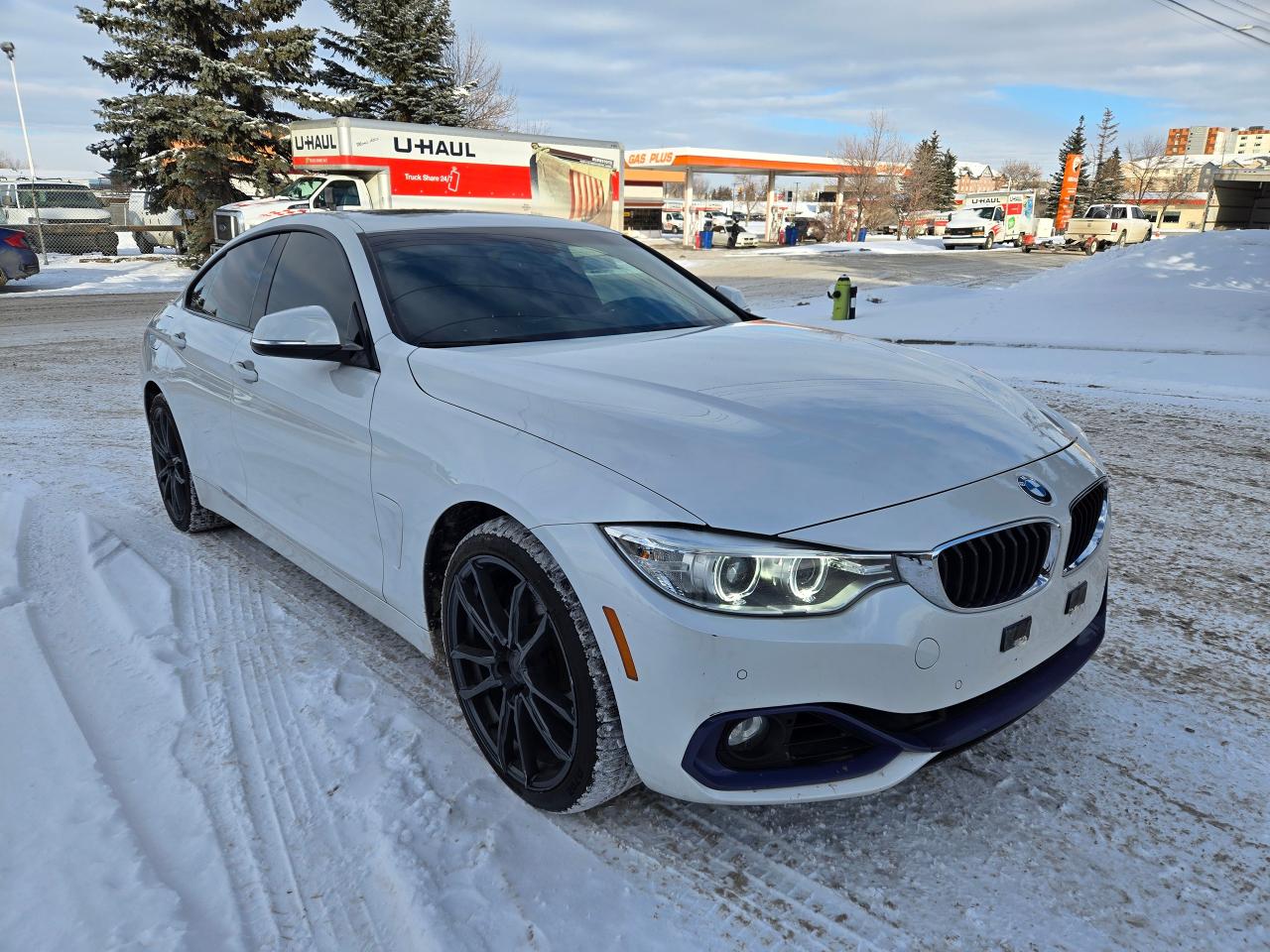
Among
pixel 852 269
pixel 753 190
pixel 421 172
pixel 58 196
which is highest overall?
pixel 753 190

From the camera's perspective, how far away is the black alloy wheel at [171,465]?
4242mm

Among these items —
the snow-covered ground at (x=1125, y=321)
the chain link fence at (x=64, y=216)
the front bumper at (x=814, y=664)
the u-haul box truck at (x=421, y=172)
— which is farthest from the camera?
the chain link fence at (x=64, y=216)

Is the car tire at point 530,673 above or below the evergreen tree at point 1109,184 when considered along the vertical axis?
below

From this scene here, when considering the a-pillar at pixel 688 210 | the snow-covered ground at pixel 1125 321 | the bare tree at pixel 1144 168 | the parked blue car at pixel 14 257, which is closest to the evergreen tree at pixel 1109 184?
the bare tree at pixel 1144 168

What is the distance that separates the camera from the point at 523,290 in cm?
316

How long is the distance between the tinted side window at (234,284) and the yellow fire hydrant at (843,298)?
31.1 ft

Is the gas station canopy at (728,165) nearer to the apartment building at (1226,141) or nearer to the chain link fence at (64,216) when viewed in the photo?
the chain link fence at (64,216)

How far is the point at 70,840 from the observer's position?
215cm

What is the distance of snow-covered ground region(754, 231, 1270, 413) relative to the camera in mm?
8188

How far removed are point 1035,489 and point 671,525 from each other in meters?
0.94

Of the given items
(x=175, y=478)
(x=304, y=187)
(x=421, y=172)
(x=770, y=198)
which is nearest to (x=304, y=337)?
(x=175, y=478)

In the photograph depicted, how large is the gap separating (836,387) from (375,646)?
1871 mm

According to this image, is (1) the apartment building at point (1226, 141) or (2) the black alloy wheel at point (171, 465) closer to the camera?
(2) the black alloy wheel at point (171, 465)

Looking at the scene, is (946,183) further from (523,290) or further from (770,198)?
(523,290)
